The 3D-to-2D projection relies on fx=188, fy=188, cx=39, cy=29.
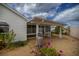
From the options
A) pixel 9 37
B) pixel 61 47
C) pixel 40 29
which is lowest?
pixel 61 47

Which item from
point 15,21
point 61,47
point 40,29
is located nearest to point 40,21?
point 40,29

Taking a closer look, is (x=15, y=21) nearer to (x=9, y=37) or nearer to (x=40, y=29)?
(x=9, y=37)

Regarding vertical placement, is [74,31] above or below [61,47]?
above

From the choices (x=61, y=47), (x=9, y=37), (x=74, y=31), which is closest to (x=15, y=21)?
(x=9, y=37)

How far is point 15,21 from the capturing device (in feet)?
9.09

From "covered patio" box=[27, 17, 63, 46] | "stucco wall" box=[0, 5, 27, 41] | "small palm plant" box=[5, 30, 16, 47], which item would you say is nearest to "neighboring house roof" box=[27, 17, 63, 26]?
"covered patio" box=[27, 17, 63, 46]

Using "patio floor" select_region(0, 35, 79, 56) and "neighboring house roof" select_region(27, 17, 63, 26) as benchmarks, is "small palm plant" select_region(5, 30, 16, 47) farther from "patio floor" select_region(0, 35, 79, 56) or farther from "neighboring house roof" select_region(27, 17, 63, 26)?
"neighboring house roof" select_region(27, 17, 63, 26)

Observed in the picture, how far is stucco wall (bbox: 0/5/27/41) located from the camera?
2758 millimetres

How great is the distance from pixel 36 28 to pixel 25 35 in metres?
0.19

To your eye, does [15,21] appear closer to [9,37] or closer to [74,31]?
[9,37]

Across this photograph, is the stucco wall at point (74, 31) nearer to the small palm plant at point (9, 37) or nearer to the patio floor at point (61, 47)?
the patio floor at point (61, 47)

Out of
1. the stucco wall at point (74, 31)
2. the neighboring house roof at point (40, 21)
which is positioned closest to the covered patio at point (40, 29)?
the neighboring house roof at point (40, 21)

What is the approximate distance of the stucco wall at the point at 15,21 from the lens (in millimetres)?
2758

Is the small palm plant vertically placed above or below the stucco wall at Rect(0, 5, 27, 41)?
below
